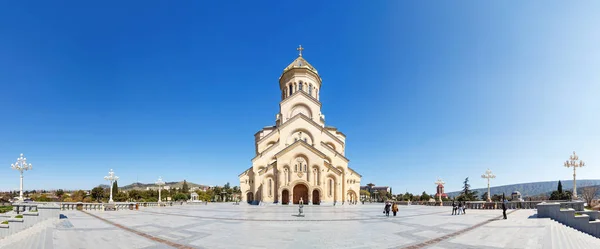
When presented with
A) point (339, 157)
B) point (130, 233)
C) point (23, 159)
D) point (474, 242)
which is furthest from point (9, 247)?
point (339, 157)

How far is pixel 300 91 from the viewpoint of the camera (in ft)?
147

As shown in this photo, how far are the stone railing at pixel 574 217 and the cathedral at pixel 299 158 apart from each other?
894 inches

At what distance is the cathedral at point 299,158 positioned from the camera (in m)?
37.4

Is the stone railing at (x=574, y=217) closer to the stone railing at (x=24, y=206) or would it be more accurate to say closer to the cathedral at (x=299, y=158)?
the cathedral at (x=299, y=158)

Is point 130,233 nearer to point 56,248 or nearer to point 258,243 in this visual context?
point 56,248

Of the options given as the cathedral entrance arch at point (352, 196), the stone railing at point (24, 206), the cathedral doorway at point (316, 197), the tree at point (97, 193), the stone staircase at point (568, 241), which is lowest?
the tree at point (97, 193)

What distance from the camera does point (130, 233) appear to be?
11.5m

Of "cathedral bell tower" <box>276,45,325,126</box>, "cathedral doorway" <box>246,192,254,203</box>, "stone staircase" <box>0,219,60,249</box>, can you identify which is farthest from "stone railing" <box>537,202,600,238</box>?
"cathedral doorway" <box>246,192,254,203</box>

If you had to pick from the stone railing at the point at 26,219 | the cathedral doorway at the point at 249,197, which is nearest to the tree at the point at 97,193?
the cathedral doorway at the point at 249,197

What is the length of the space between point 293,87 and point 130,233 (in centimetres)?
3683

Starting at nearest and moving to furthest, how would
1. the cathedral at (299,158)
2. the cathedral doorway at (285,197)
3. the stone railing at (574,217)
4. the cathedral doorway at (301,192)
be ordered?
the stone railing at (574,217)
the cathedral at (299,158)
the cathedral doorway at (285,197)
the cathedral doorway at (301,192)

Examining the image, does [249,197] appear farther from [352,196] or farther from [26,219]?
[26,219]

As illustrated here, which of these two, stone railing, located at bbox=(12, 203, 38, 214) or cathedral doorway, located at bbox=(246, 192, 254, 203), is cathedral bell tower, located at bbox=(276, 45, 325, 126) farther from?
stone railing, located at bbox=(12, 203, 38, 214)

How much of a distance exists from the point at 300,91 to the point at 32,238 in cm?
3707
